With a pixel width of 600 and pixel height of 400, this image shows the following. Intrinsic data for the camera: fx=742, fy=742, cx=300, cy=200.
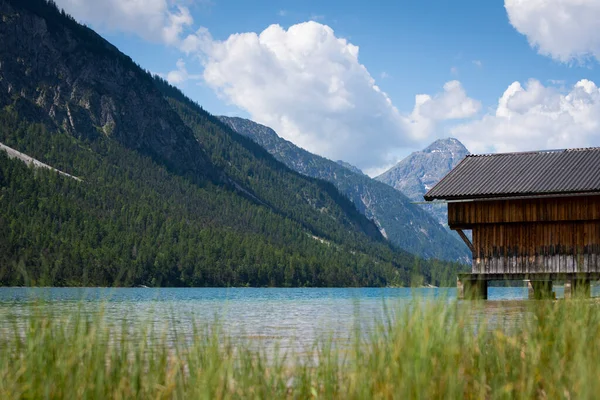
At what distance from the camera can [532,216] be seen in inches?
1143

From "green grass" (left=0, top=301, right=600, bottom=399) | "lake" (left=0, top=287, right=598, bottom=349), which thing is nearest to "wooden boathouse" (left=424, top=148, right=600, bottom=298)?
"lake" (left=0, top=287, right=598, bottom=349)

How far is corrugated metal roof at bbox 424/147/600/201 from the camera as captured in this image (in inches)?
1114

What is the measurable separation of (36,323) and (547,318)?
596cm

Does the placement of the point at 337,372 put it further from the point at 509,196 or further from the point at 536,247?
the point at 536,247

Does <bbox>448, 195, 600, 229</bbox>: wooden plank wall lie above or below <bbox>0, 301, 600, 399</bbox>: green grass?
above

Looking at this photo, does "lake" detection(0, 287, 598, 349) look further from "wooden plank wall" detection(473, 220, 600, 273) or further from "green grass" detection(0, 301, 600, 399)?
"wooden plank wall" detection(473, 220, 600, 273)

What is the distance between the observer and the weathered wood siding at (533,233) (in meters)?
28.2

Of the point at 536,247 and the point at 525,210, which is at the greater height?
the point at 525,210

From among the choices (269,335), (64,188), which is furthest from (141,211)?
(269,335)

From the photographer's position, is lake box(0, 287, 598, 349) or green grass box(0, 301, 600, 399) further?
lake box(0, 287, 598, 349)

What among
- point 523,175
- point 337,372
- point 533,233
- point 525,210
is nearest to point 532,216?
point 525,210

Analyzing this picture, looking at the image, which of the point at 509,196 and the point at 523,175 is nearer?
the point at 509,196

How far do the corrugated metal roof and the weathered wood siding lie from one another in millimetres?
690

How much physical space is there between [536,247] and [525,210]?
1.53 m
